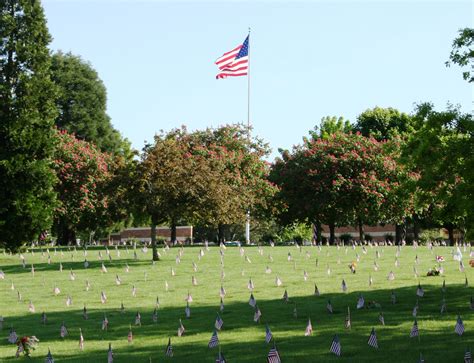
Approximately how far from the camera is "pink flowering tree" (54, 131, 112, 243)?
5975 centimetres

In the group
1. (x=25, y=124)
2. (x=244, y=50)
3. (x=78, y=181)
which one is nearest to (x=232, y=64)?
(x=244, y=50)

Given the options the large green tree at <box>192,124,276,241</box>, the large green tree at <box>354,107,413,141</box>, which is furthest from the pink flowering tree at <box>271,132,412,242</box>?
the large green tree at <box>354,107,413,141</box>

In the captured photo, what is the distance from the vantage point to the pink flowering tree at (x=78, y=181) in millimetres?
59750

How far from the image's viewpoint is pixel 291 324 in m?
19.2

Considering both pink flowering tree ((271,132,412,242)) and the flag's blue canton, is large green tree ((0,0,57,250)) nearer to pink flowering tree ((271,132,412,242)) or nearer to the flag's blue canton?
the flag's blue canton

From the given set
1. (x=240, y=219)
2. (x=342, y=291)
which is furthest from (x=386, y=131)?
(x=342, y=291)

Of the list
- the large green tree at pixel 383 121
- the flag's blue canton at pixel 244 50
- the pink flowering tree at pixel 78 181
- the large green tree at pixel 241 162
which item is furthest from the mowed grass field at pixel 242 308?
the large green tree at pixel 383 121

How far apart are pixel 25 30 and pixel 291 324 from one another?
107 ft

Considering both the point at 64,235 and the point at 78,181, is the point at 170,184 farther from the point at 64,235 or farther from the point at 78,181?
the point at 64,235

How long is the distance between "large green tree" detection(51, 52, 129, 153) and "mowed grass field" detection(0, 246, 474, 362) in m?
39.9

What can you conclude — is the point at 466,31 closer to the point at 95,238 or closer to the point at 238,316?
the point at 238,316

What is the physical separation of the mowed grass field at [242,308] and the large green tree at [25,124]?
13.7 ft

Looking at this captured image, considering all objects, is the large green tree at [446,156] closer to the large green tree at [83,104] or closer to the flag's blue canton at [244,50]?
the flag's blue canton at [244,50]

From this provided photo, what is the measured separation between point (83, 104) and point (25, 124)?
37065 mm
